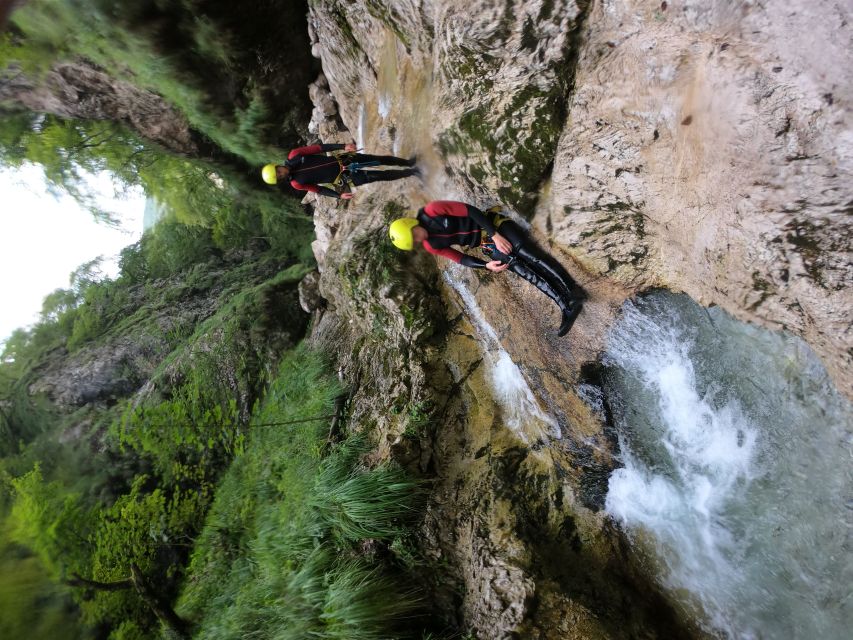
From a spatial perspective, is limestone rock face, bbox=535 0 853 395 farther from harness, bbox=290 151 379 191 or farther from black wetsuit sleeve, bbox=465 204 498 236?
harness, bbox=290 151 379 191

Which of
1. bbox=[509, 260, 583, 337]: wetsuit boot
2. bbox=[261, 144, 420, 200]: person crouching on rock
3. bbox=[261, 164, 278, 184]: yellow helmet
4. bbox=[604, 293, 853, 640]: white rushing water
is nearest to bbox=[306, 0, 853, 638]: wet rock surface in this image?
bbox=[509, 260, 583, 337]: wetsuit boot

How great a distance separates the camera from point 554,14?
10.5 feet

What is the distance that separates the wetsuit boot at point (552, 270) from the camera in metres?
4.29

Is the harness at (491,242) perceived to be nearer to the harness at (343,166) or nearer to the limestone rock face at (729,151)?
the limestone rock face at (729,151)

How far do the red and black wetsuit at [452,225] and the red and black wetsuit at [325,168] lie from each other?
1769 millimetres

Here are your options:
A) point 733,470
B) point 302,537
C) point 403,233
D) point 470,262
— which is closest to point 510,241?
point 470,262

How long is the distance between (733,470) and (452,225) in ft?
11.3

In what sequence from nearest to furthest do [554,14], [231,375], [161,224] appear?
[554,14], [231,375], [161,224]

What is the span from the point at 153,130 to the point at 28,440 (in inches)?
295

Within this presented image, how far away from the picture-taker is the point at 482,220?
4.35 metres

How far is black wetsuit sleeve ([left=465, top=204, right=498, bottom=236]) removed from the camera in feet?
14.2

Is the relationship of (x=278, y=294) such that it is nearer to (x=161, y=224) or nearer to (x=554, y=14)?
(x=161, y=224)

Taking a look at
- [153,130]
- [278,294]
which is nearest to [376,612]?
[278,294]

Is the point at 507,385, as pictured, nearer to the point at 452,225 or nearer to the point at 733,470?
the point at 452,225
